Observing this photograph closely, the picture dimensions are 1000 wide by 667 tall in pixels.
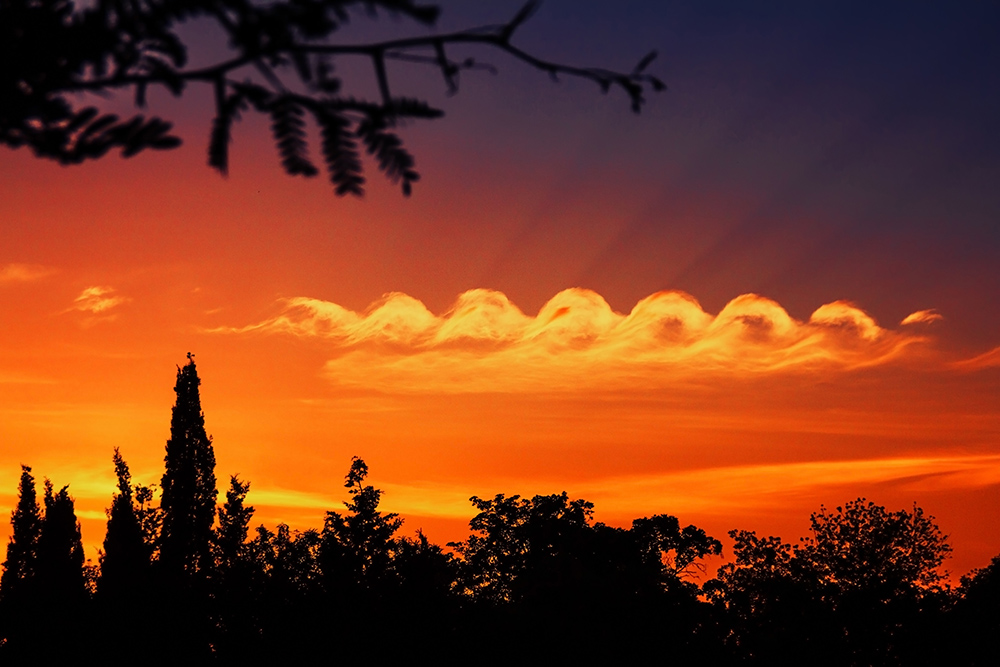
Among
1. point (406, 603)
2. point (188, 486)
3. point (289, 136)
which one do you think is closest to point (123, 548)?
point (188, 486)

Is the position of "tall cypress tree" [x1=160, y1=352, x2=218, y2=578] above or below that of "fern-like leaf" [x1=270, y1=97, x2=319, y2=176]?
above

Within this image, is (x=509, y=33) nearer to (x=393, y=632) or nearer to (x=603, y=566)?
(x=393, y=632)

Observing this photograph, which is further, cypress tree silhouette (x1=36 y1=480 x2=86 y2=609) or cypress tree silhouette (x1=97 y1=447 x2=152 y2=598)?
cypress tree silhouette (x1=36 y1=480 x2=86 y2=609)

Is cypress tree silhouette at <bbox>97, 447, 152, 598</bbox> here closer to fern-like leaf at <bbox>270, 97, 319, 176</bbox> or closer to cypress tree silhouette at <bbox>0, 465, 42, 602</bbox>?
cypress tree silhouette at <bbox>0, 465, 42, 602</bbox>

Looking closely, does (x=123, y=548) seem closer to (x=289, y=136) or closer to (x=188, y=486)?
(x=188, y=486)

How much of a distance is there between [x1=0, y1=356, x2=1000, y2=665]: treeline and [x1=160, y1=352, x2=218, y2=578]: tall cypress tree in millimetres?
92

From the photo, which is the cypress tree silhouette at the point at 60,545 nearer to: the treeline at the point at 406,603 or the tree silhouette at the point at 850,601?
the treeline at the point at 406,603

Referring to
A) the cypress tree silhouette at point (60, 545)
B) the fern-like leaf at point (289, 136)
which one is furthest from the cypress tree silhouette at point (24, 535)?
the fern-like leaf at point (289, 136)

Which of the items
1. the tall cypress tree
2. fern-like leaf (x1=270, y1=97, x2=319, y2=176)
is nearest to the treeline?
the tall cypress tree

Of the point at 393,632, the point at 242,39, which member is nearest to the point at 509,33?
the point at 242,39

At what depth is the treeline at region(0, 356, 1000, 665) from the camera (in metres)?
37.5

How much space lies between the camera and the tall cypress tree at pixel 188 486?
2277 inches

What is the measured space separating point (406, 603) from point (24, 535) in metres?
49.9

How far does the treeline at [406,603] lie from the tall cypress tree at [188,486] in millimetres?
92
